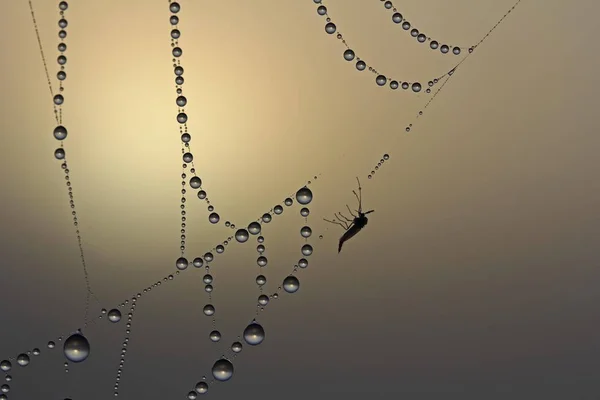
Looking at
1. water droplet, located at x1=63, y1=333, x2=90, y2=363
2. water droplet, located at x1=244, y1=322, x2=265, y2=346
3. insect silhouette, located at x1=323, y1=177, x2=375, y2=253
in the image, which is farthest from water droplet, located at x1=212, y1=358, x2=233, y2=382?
insect silhouette, located at x1=323, y1=177, x2=375, y2=253

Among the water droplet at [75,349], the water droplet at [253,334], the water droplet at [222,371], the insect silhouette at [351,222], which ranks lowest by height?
the water droplet at [222,371]

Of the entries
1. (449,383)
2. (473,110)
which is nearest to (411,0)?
(473,110)

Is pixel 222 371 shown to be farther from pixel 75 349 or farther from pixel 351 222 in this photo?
pixel 351 222

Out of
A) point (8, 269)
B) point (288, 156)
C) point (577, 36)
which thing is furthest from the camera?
point (8, 269)

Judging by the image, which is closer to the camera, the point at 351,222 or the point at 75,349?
the point at 75,349

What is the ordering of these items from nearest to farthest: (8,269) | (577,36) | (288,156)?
1. (577,36)
2. (288,156)
3. (8,269)

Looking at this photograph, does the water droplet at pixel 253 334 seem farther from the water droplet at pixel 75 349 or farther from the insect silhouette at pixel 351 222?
the insect silhouette at pixel 351 222

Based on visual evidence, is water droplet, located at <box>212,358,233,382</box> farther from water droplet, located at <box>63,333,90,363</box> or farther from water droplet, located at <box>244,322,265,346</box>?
water droplet, located at <box>63,333,90,363</box>

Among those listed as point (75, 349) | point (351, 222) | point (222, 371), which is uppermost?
point (351, 222)

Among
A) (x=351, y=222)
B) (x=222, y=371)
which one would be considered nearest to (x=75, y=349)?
(x=222, y=371)

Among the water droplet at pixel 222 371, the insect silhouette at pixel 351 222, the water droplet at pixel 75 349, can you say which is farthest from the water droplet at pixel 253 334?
the insect silhouette at pixel 351 222

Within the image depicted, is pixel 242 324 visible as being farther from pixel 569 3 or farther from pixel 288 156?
pixel 569 3
